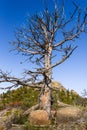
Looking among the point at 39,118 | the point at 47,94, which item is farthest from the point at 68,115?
the point at 47,94

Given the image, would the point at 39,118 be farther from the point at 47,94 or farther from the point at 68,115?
the point at 47,94

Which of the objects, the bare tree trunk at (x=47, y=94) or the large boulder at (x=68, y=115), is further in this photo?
the bare tree trunk at (x=47, y=94)

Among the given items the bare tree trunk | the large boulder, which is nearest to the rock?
the large boulder

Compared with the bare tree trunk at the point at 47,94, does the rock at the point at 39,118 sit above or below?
below

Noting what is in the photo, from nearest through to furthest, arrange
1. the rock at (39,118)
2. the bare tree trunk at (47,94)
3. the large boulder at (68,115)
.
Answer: the rock at (39,118) → the large boulder at (68,115) → the bare tree trunk at (47,94)

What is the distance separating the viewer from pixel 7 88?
18.6m

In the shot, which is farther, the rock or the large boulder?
the large boulder

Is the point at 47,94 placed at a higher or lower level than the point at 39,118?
higher

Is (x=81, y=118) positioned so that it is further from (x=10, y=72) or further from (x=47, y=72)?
(x=10, y=72)

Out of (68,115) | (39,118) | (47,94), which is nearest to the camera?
(39,118)

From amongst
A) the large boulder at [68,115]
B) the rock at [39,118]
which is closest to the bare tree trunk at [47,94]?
the large boulder at [68,115]

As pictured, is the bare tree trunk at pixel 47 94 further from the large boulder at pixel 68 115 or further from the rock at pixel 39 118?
the rock at pixel 39 118

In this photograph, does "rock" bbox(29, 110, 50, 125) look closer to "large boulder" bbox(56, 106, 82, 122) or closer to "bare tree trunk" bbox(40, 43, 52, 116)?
"large boulder" bbox(56, 106, 82, 122)

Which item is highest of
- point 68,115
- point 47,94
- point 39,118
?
point 47,94
